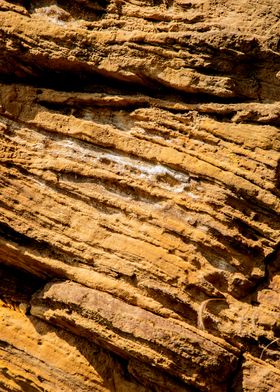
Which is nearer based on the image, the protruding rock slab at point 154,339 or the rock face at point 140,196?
the protruding rock slab at point 154,339

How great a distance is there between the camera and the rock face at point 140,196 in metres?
6.20

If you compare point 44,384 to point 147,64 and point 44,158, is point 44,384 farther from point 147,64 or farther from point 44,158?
point 147,64

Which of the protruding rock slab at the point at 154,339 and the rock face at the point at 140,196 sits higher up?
the rock face at the point at 140,196

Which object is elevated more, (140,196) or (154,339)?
(140,196)

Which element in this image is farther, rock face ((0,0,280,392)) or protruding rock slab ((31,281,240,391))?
rock face ((0,0,280,392))

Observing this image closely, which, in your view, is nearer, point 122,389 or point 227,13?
point 122,389

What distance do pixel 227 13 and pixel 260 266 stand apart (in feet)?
10.9

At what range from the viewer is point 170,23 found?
6.85 m

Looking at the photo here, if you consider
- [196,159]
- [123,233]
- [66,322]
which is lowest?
[66,322]

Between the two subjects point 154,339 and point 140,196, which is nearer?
point 154,339

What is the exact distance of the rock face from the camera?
620 centimetres

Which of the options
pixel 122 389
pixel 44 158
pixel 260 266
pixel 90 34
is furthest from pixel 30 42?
pixel 122 389

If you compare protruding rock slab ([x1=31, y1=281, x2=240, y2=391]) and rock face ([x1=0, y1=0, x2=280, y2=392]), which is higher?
rock face ([x1=0, y1=0, x2=280, y2=392])

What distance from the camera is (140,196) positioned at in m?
6.62
